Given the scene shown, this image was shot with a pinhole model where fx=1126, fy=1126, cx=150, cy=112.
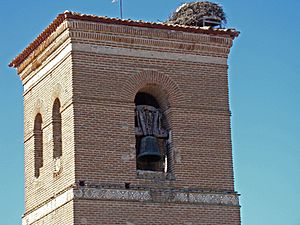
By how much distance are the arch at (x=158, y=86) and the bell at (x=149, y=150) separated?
0.92 m

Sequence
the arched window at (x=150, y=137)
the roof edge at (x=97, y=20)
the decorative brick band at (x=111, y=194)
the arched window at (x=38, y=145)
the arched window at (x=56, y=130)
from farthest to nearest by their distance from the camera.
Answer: the arched window at (x=38, y=145) → the arched window at (x=56, y=130) → the arched window at (x=150, y=137) → the roof edge at (x=97, y=20) → the decorative brick band at (x=111, y=194)

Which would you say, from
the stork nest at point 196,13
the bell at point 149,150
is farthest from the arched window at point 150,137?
the stork nest at point 196,13

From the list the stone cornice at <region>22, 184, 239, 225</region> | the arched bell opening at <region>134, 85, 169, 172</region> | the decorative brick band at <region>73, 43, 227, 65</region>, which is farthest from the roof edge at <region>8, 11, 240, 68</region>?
the stone cornice at <region>22, 184, 239, 225</region>

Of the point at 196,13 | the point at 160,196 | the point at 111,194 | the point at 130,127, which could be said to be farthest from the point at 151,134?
the point at 196,13

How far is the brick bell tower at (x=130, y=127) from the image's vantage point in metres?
22.9

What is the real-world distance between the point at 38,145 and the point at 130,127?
8.60ft

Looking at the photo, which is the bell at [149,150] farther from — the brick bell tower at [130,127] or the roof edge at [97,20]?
the roof edge at [97,20]

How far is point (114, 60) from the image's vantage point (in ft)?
77.7

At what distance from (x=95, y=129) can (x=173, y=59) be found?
2.52 meters

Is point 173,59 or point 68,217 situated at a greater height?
point 173,59

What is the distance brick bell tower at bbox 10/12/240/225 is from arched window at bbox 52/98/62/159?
1.0 inches

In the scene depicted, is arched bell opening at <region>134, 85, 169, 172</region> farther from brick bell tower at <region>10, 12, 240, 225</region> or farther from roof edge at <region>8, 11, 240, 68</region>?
roof edge at <region>8, 11, 240, 68</region>

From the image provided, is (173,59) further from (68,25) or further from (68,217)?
(68,217)

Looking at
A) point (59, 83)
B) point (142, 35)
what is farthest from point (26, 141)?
point (142, 35)
